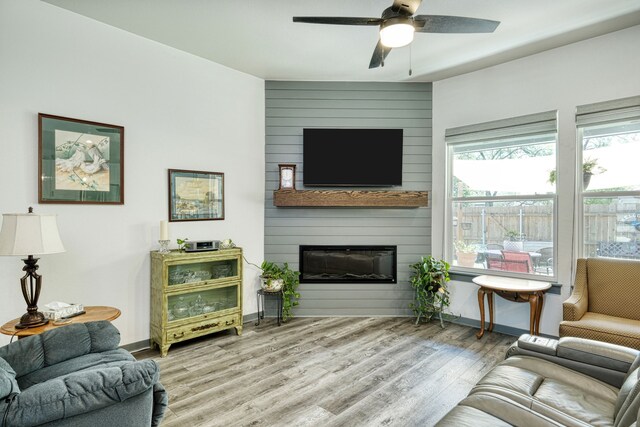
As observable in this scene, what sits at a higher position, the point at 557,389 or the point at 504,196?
the point at 504,196

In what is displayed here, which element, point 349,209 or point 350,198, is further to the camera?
point 349,209

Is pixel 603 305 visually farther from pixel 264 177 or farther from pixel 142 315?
pixel 142 315

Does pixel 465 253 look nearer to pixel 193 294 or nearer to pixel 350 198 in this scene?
pixel 350 198

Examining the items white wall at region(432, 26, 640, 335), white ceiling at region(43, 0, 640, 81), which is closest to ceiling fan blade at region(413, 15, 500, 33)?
white ceiling at region(43, 0, 640, 81)

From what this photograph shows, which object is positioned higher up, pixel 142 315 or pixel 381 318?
pixel 142 315

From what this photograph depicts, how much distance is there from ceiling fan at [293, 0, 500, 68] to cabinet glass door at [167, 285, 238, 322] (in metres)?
2.80

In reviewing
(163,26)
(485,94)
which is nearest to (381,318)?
(485,94)

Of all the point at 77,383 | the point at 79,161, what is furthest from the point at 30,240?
the point at 77,383

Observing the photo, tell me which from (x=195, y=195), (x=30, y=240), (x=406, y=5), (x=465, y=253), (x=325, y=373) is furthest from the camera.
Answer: (x=465, y=253)

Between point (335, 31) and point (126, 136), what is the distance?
7.43ft

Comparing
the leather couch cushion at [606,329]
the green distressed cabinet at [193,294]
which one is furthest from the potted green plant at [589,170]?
the green distressed cabinet at [193,294]

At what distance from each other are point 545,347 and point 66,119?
400 centimetres

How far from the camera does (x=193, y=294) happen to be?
359 cm

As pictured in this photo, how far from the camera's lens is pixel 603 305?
3.03 meters
